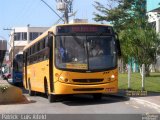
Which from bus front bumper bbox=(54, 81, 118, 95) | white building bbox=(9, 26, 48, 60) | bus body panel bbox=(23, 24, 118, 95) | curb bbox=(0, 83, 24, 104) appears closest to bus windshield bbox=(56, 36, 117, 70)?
bus body panel bbox=(23, 24, 118, 95)

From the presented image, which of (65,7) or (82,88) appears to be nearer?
(82,88)

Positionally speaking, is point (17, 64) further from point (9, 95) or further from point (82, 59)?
point (82, 59)

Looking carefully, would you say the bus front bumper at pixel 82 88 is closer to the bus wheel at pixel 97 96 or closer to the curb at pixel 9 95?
the bus wheel at pixel 97 96

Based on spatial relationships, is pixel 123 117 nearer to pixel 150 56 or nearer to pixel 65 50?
pixel 65 50

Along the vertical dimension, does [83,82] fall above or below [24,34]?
below

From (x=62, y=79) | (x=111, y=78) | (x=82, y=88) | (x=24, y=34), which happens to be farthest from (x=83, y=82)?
(x=24, y=34)

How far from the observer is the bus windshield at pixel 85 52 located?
1989 cm

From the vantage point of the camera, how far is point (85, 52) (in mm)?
20047

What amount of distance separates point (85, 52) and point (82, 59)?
33 centimetres

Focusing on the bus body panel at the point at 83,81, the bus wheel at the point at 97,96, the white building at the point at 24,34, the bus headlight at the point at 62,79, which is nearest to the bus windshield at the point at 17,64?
the bus wheel at the point at 97,96

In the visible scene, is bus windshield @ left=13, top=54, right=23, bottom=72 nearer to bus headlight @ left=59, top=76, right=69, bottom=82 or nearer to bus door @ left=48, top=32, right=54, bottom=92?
bus door @ left=48, top=32, right=54, bottom=92

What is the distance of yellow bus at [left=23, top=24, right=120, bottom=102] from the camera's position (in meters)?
19.8

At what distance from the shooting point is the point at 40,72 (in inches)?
934

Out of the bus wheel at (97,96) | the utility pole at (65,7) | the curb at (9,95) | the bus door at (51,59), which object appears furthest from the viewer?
the utility pole at (65,7)
